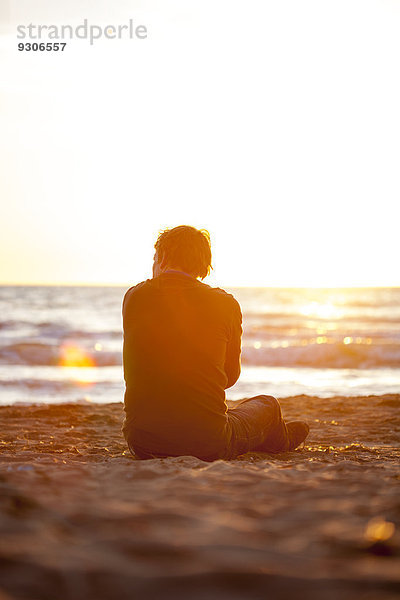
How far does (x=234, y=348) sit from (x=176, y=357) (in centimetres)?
38

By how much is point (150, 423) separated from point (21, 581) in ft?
5.88

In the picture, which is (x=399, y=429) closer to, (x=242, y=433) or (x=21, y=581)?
(x=242, y=433)

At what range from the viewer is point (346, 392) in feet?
30.3

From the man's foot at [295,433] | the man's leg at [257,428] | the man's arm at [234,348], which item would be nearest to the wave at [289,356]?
the man's foot at [295,433]

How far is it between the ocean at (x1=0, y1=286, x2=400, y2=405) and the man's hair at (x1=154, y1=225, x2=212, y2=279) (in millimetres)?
5161

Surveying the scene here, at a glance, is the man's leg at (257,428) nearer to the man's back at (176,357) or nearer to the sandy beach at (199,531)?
the man's back at (176,357)

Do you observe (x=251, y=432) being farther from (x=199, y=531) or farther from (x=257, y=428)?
(x=199, y=531)

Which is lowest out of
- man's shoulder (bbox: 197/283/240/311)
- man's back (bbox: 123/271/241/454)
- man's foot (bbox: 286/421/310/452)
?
man's foot (bbox: 286/421/310/452)

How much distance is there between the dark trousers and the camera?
3.38m

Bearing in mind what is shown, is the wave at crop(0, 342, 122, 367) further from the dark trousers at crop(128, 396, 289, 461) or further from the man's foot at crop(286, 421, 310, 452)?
the dark trousers at crop(128, 396, 289, 461)

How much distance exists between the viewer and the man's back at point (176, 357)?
10.4 ft

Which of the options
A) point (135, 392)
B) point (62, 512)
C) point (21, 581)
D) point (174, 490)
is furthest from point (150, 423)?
point (21, 581)

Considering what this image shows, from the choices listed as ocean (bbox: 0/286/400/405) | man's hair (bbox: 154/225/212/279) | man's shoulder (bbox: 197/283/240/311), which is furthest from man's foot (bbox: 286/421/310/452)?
ocean (bbox: 0/286/400/405)

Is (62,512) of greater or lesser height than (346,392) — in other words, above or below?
above
